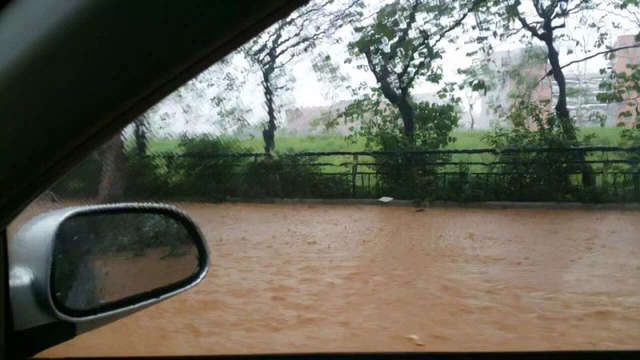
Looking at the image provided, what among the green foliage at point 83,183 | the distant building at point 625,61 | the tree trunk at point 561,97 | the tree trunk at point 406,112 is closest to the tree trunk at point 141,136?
the green foliage at point 83,183

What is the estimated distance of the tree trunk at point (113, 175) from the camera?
1876 mm

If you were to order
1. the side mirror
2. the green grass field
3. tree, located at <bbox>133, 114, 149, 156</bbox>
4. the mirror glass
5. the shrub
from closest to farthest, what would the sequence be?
the side mirror → the mirror glass → tree, located at <bbox>133, 114, 149, 156</bbox> → the shrub → the green grass field

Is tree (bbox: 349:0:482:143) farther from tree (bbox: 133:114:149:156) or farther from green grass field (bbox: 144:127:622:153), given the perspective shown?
tree (bbox: 133:114:149:156)

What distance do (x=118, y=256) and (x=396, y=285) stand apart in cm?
115

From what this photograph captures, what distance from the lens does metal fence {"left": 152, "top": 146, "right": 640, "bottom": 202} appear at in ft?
8.02

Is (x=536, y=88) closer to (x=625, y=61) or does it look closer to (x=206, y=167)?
(x=625, y=61)

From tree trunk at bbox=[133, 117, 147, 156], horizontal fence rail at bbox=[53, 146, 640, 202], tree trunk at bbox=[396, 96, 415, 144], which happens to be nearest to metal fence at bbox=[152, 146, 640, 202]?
horizontal fence rail at bbox=[53, 146, 640, 202]

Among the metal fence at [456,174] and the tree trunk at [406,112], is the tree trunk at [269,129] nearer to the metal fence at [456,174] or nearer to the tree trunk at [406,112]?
the metal fence at [456,174]

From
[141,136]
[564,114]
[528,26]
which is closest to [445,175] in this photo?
[564,114]

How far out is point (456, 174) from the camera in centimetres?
247

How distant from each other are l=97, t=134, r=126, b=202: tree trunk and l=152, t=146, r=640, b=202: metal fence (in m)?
0.45

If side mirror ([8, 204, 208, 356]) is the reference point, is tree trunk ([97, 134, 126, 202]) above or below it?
above

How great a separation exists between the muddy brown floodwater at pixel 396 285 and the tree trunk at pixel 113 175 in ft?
0.89

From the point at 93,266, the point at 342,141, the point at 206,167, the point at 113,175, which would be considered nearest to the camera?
the point at 93,266
